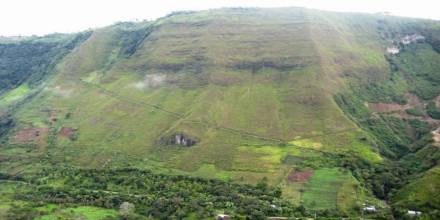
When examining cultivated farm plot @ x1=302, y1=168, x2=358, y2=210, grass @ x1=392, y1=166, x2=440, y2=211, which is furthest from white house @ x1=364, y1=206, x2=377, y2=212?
grass @ x1=392, y1=166, x2=440, y2=211

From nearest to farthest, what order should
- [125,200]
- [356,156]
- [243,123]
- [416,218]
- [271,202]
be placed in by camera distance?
[416,218]
[271,202]
[125,200]
[356,156]
[243,123]

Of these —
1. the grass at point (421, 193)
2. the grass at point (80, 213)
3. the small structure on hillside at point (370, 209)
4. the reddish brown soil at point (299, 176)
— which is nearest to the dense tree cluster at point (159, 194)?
the grass at point (80, 213)

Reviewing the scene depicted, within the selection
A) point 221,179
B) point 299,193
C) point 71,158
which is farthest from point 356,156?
point 71,158

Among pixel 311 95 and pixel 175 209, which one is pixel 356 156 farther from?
pixel 175 209

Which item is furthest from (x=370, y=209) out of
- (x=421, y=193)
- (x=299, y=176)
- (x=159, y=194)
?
(x=159, y=194)

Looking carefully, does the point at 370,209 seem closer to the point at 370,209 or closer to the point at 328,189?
the point at 370,209

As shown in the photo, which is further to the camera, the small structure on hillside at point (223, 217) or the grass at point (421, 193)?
the small structure on hillside at point (223, 217)

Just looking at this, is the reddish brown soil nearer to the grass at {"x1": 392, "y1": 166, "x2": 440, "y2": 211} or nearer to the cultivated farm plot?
the cultivated farm plot

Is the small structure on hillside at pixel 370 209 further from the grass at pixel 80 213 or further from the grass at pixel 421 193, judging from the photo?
the grass at pixel 80 213
